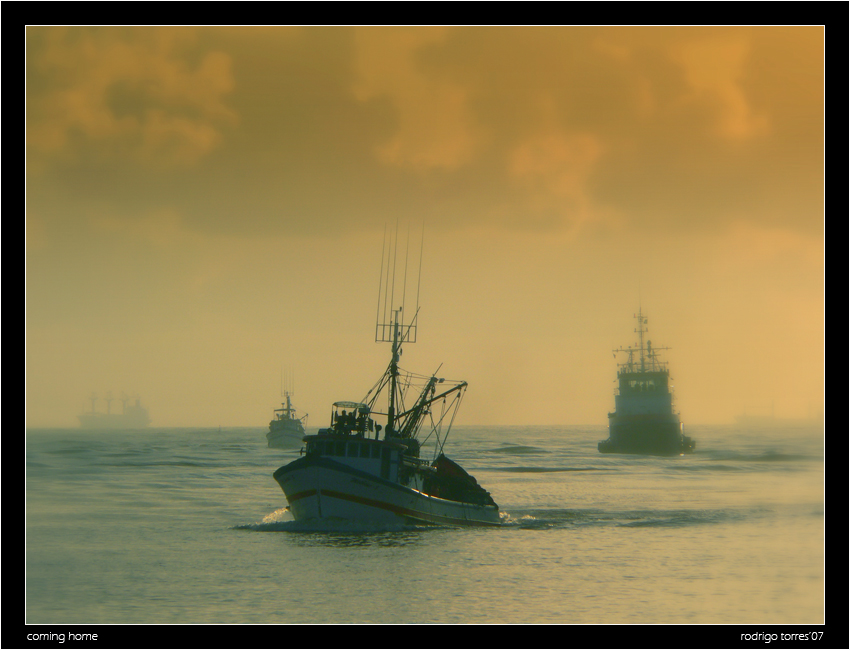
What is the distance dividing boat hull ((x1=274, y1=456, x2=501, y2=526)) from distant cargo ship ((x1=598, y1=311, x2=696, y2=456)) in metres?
88.7

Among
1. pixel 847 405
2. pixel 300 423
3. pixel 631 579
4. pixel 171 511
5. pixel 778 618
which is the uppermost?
pixel 847 405

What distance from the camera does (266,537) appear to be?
4462cm

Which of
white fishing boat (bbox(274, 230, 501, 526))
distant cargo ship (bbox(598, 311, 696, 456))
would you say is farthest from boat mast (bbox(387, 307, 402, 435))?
distant cargo ship (bbox(598, 311, 696, 456))

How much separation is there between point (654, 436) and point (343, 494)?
9329 cm

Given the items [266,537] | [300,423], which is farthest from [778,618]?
[300,423]

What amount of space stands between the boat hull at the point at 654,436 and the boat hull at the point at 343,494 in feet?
292

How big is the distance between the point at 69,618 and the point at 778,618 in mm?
21491

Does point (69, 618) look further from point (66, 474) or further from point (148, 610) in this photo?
point (66, 474)

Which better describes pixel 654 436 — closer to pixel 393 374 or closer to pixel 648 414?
pixel 648 414

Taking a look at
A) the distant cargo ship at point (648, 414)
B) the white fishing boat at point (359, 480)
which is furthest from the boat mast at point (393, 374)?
the distant cargo ship at point (648, 414)

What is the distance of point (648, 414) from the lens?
421 ft

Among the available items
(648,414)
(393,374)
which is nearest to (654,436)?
(648,414)

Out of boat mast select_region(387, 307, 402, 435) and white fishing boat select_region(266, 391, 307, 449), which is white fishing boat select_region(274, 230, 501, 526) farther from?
white fishing boat select_region(266, 391, 307, 449)

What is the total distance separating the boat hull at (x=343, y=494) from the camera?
44.7 meters
